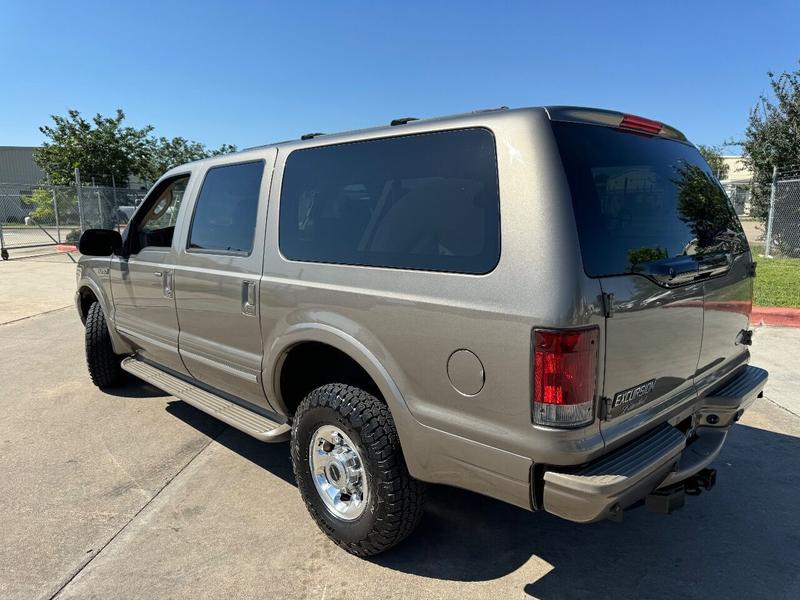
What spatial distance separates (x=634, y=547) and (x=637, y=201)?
174 centimetres

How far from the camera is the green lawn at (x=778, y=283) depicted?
8.07m

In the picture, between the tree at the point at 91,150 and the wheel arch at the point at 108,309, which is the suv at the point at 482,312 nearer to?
the wheel arch at the point at 108,309

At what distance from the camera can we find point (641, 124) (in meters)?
2.56

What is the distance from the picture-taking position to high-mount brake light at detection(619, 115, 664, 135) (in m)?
2.47

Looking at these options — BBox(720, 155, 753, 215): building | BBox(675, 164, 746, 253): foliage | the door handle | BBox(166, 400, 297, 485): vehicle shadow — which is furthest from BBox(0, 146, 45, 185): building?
BBox(675, 164, 746, 253): foliage

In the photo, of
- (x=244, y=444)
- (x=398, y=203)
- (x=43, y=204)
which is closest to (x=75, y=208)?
(x=43, y=204)

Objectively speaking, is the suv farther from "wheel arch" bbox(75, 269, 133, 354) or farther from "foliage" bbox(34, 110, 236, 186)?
"foliage" bbox(34, 110, 236, 186)

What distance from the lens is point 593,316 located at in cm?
197

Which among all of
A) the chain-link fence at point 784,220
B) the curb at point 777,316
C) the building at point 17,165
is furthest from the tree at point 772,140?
the building at point 17,165

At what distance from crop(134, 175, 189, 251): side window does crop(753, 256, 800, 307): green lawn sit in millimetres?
7575

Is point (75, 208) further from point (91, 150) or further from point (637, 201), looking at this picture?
point (637, 201)

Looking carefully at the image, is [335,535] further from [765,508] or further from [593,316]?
[765,508]

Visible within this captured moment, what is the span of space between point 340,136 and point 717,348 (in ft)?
7.06

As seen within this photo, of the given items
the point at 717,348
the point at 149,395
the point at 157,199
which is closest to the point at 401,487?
the point at 717,348
